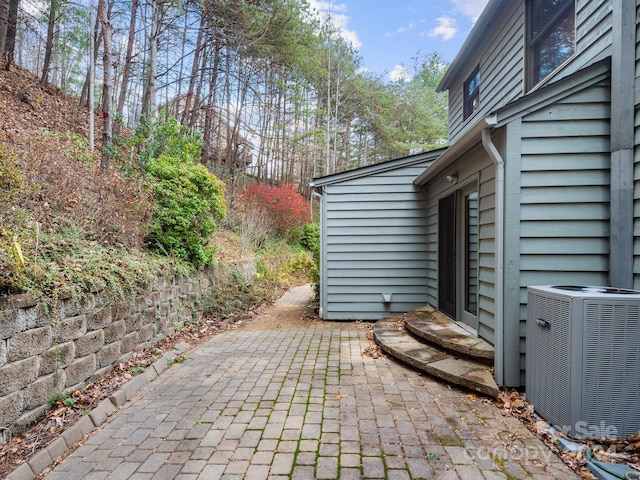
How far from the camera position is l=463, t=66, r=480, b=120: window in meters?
6.29

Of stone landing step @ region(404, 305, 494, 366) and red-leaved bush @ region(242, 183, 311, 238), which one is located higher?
red-leaved bush @ region(242, 183, 311, 238)

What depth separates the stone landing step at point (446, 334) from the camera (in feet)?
10.9

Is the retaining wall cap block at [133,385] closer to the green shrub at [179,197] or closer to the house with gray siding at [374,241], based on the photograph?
the green shrub at [179,197]

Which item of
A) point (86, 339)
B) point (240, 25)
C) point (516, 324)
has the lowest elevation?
point (86, 339)

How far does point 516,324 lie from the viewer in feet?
9.68

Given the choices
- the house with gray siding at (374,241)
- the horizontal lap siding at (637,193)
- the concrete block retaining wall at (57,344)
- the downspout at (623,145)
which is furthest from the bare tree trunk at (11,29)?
the horizontal lap siding at (637,193)

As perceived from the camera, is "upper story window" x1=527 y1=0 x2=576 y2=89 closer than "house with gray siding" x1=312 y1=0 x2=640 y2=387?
No

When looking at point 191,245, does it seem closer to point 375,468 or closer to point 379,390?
point 379,390

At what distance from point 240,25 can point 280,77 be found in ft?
10.1

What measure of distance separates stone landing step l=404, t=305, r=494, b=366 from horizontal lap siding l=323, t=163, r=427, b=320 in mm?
745

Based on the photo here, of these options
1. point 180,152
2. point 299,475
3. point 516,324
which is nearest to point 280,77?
point 180,152

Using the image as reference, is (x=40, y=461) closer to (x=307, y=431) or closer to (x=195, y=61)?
(x=307, y=431)

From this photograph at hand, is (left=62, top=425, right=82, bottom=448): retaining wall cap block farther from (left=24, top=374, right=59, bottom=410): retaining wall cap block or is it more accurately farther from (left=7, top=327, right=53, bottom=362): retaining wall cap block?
(left=7, top=327, right=53, bottom=362): retaining wall cap block

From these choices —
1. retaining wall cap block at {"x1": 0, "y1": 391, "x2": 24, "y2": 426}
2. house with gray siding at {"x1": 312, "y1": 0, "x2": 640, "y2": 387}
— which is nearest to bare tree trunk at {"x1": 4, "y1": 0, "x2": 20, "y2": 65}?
retaining wall cap block at {"x1": 0, "y1": 391, "x2": 24, "y2": 426}
